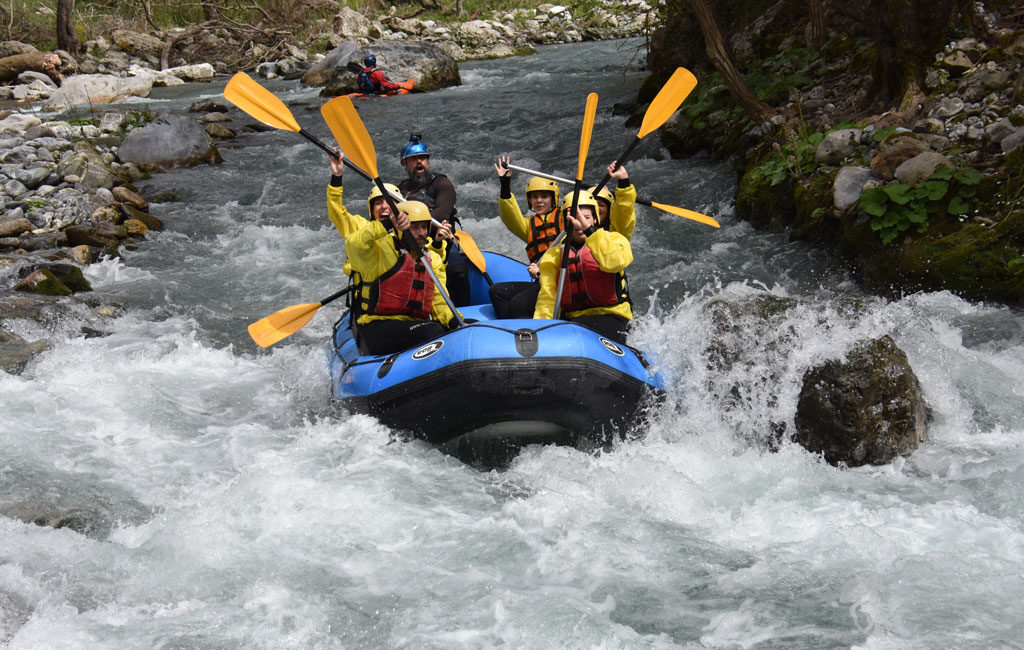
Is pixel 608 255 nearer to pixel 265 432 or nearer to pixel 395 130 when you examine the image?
pixel 265 432

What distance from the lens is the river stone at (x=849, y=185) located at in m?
6.27

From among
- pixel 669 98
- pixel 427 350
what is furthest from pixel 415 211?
pixel 669 98

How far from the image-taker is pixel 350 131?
16.5 feet

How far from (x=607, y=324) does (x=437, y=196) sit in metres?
1.96

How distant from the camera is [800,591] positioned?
10.5 ft

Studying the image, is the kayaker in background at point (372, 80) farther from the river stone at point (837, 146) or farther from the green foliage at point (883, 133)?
the green foliage at point (883, 133)

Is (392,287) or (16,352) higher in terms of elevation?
(392,287)

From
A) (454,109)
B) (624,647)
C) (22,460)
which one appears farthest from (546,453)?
(454,109)

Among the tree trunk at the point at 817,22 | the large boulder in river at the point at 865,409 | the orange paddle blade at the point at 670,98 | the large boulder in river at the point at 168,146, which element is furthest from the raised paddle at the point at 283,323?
the large boulder in river at the point at 168,146

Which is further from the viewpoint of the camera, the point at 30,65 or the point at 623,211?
the point at 30,65

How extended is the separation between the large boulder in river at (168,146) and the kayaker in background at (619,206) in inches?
292

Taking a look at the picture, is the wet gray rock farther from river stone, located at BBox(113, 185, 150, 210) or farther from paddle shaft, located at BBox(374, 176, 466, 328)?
paddle shaft, located at BBox(374, 176, 466, 328)

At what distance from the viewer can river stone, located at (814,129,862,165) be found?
21.9ft

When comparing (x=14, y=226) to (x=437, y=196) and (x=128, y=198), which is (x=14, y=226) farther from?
(x=437, y=196)
